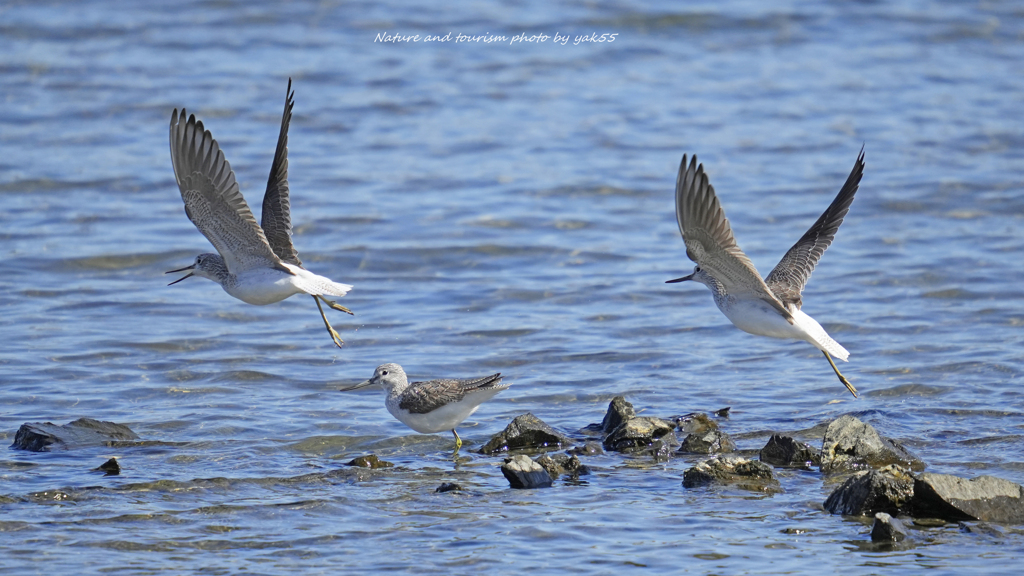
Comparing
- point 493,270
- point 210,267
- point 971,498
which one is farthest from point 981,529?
point 493,270

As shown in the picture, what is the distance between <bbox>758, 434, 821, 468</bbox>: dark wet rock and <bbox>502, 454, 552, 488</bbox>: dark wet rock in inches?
62.8

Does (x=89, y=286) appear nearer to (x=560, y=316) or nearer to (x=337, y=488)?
(x=560, y=316)

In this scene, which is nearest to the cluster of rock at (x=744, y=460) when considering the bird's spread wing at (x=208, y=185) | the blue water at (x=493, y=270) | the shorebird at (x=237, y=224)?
the blue water at (x=493, y=270)

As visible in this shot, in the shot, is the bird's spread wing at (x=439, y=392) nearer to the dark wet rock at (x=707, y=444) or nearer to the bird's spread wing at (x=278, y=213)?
the dark wet rock at (x=707, y=444)

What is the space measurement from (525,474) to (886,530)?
7.26 feet

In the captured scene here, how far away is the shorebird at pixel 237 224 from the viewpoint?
8.62 metres

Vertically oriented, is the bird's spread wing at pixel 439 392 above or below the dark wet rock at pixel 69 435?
above

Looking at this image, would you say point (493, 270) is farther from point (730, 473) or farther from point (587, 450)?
point (730, 473)

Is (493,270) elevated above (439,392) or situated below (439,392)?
above

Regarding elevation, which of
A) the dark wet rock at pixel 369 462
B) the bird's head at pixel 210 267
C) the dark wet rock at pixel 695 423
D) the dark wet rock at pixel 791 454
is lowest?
the dark wet rock at pixel 369 462

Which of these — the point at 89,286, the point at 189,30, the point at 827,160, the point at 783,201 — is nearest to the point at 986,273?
the point at 783,201

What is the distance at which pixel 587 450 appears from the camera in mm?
8219

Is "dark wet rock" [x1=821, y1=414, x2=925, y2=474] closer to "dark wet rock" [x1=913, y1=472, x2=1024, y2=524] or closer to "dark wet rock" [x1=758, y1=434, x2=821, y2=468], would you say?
"dark wet rock" [x1=758, y1=434, x2=821, y2=468]

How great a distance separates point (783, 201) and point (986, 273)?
3458 mm
